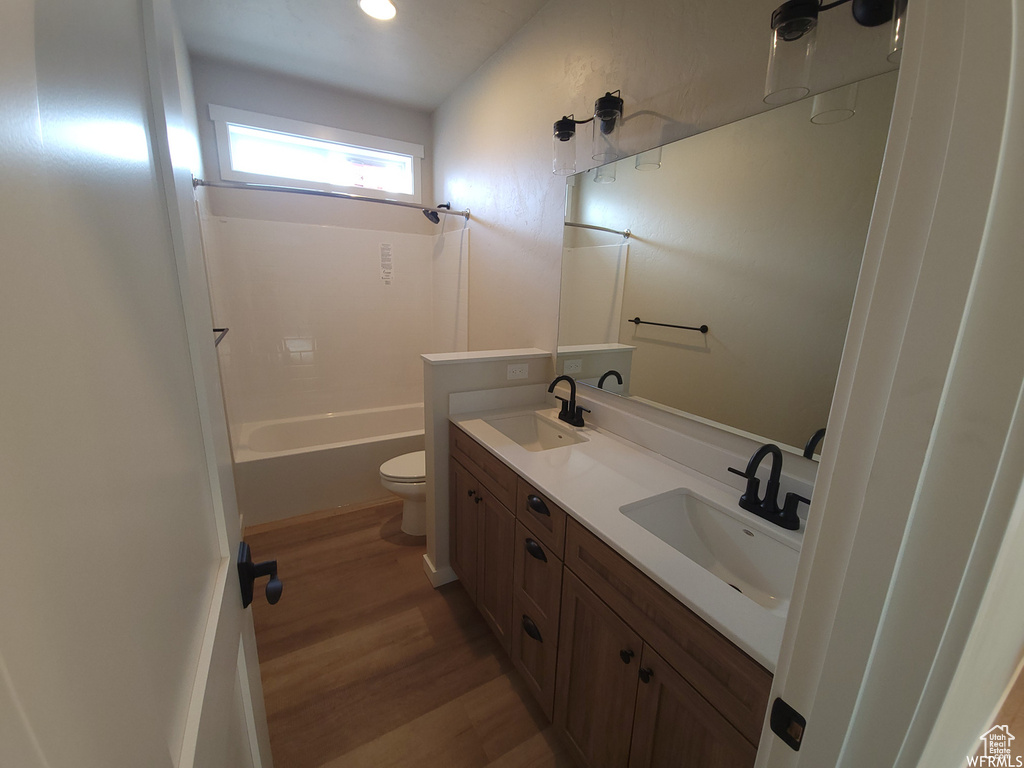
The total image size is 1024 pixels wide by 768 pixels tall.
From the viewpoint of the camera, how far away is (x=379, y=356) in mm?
3326

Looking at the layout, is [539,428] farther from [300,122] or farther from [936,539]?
[300,122]

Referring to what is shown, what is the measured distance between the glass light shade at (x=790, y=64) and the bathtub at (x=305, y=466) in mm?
2524

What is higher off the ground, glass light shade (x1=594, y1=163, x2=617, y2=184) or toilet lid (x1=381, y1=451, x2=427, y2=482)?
glass light shade (x1=594, y1=163, x2=617, y2=184)

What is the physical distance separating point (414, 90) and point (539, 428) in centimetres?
246

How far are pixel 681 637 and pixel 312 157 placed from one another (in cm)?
348

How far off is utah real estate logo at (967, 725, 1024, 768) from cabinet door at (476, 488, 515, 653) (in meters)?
1.07

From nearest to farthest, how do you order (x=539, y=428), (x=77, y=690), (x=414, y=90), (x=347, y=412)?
(x=77, y=690)
(x=539, y=428)
(x=414, y=90)
(x=347, y=412)

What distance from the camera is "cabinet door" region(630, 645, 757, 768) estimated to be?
2.48 feet

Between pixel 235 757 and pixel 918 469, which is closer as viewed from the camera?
pixel 918 469

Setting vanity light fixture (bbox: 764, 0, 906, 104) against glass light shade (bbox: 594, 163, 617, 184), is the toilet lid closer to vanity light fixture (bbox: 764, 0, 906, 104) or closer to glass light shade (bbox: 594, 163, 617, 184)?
glass light shade (bbox: 594, 163, 617, 184)

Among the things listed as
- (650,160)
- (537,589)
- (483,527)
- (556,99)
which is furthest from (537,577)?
(556,99)

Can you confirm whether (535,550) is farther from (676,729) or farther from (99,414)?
(99,414)

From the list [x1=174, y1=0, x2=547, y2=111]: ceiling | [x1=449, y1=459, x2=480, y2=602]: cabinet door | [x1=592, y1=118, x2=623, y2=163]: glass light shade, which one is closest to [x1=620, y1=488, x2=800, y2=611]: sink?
[x1=449, y1=459, x2=480, y2=602]: cabinet door

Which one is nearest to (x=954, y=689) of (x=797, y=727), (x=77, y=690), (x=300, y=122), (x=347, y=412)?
(x=797, y=727)
